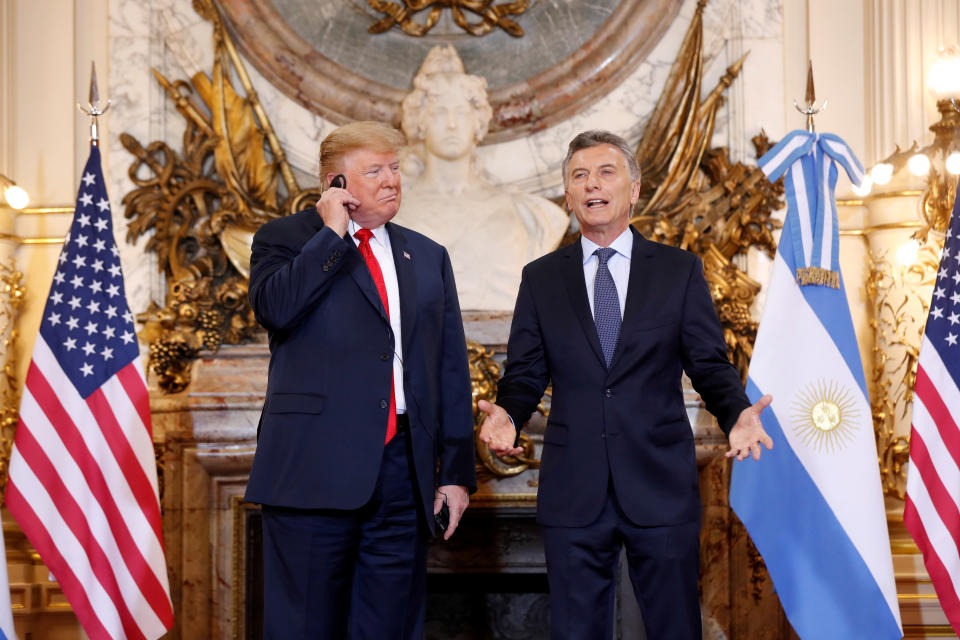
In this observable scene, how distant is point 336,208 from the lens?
269 centimetres

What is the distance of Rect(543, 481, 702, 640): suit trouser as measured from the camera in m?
2.74

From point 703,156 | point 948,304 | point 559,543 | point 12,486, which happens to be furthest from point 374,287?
point 703,156

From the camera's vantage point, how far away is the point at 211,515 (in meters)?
4.62

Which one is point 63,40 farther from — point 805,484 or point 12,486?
point 805,484

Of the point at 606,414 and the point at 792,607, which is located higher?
the point at 606,414

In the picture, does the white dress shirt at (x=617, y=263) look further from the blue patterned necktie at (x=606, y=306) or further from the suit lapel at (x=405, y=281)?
the suit lapel at (x=405, y=281)

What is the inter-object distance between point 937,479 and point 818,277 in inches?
33.8

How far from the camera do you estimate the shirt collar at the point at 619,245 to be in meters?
3.02

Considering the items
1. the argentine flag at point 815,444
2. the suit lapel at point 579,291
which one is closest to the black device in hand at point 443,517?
the suit lapel at point 579,291

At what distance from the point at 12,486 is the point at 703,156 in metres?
3.31

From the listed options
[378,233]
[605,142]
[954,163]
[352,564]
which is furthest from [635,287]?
[954,163]

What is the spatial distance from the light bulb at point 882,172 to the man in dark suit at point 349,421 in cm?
270

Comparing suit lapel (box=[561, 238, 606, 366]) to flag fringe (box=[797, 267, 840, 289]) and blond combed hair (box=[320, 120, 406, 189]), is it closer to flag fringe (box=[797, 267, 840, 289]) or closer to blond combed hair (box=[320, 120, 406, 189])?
blond combed hair (box=[320, 120, 406, 189])

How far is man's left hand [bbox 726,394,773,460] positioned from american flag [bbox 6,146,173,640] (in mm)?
2418
